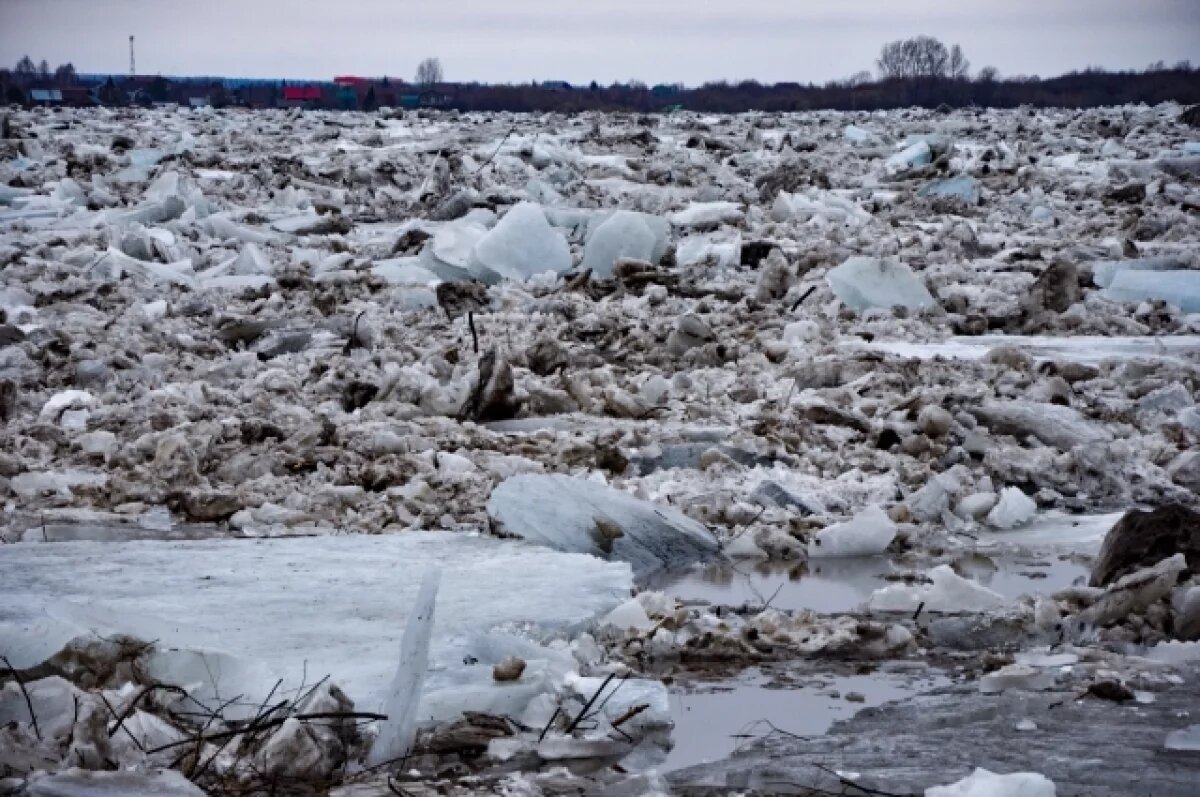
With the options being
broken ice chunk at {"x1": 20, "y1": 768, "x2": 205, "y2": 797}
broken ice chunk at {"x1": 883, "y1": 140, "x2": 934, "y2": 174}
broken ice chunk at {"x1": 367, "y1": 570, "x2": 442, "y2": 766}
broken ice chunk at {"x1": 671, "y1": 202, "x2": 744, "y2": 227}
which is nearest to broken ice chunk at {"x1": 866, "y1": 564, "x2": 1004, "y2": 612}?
broken ice chunk at {"x1": 367, "y1": 570, "x2": 442, "y2": 766}

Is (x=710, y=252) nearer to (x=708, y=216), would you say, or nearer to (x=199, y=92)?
(x=708, y=216)

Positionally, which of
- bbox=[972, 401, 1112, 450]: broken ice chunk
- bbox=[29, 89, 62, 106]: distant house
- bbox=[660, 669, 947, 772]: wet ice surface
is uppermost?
bbox=[29, 89, 62, 106]: distant house

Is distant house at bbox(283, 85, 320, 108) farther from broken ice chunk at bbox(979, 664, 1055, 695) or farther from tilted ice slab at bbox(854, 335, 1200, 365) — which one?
broken ice chunk at bbox(979, 664, 1055, 695)

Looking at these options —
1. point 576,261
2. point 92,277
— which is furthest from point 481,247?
point 92,277

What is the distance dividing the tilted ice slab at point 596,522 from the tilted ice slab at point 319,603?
0.08m

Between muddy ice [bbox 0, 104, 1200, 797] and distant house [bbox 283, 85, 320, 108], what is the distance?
26.4m

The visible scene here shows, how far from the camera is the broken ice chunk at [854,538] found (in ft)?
11.3

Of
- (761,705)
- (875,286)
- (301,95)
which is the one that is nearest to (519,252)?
(875,286)

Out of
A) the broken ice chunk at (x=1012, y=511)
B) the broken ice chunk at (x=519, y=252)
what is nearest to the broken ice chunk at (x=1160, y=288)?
the broken ice chunk at (x=519, y=252)

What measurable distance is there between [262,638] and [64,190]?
30.0 ft

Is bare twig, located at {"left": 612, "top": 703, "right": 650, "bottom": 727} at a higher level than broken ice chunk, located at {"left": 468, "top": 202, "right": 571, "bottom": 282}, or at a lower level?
lower

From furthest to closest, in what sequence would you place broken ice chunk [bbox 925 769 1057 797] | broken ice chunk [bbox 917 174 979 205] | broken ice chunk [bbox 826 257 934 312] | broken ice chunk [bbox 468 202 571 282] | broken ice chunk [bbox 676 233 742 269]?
1. broken ice chunk [bbox 917 174 979 205]
2. broken ice chunk [bbox 676 233 742 269]
3. broken ice chunk [bbox 468 202 571 282]
4. broken ice chunk [bbox 826 257 934 312]
5. broken ice chunk [bbox 925 769 1057 797]

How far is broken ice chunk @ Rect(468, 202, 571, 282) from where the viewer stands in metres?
7.44

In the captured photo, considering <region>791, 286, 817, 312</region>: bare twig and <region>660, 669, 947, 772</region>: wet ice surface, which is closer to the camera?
<region>660, 669, 947, 772</region>: wet ice surface
